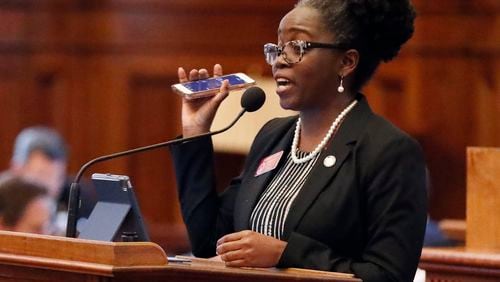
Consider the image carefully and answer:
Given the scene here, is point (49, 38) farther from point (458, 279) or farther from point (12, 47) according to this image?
point (458, 279)

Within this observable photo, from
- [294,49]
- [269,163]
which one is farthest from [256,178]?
[294,49]

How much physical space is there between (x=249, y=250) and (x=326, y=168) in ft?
1.07

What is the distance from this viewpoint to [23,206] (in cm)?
457

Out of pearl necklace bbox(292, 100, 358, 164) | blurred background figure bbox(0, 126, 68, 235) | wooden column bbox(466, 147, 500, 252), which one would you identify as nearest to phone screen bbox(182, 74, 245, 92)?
pearl necklace bbox(292, 100, 358, 164)

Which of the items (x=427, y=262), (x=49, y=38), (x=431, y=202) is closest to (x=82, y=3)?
(x=49, y=38)

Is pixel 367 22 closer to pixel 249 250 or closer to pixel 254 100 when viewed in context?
pixel 254 100

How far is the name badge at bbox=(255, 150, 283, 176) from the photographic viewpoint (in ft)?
9.69

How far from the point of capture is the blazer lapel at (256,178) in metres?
2.90

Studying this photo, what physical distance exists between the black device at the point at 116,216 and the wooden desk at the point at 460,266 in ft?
3.53

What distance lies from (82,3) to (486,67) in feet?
7.42

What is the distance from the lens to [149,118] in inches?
273

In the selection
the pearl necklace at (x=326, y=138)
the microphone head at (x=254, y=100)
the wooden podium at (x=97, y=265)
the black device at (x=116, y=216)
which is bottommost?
the wooden podium at (x=97, y=265)

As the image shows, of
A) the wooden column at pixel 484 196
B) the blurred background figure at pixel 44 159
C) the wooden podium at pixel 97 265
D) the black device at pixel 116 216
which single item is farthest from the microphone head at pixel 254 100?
the blurred background figure at pixel 44 159

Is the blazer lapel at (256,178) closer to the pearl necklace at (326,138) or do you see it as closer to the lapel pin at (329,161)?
the pearl necklace at (326,138)
